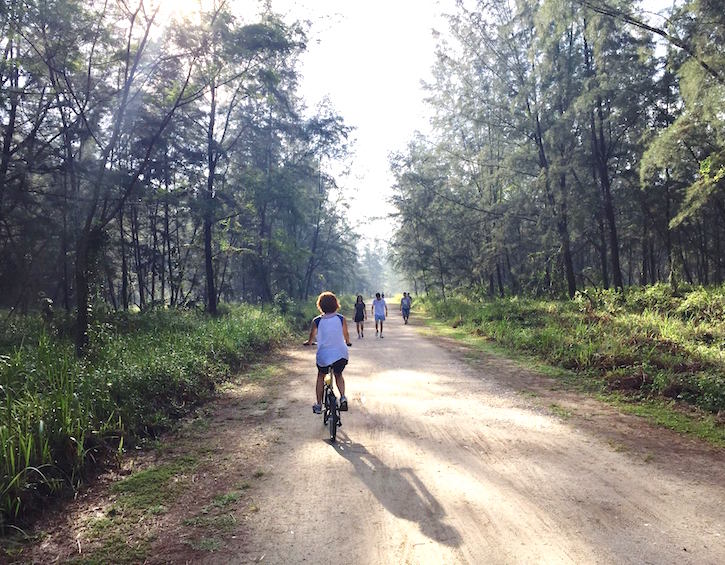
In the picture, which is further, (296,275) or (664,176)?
(296,275)

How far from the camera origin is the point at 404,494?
13.0ft

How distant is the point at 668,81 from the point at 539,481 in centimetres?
2100

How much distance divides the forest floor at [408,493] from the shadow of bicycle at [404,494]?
18 mm

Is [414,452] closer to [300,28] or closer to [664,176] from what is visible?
[300,28]

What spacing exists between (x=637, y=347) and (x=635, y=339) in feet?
2.01

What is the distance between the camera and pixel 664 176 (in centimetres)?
2139

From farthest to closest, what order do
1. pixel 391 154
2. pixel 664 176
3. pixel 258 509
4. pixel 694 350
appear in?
pixel 391 154 → pixel 664 176 → pixel 694 350 → pixel 258 509

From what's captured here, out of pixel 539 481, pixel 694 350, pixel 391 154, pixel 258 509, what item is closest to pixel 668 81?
pixel 694 350

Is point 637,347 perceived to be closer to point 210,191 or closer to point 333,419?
point 333,419

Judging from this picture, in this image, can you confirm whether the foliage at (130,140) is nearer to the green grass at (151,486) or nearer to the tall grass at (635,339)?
the green grass at (151,486)

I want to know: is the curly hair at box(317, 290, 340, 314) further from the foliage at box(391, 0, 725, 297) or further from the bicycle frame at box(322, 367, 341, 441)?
the foliage at box(391, 0, 725, 297)

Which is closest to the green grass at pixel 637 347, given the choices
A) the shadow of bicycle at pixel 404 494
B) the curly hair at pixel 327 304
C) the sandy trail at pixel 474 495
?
the sandy trail at pixel 474 495

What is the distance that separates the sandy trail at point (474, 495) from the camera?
10.1 feet

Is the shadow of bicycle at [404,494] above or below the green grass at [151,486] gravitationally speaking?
below
